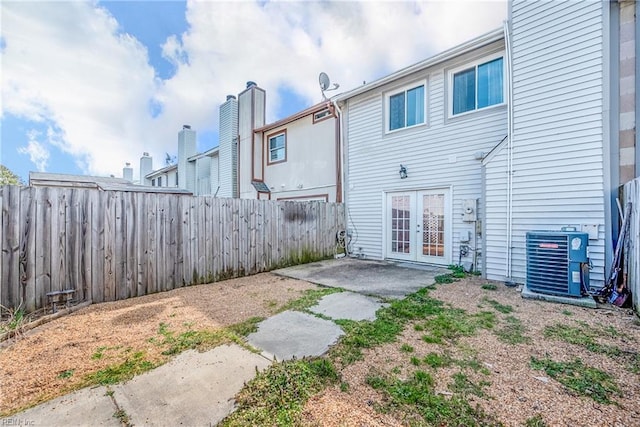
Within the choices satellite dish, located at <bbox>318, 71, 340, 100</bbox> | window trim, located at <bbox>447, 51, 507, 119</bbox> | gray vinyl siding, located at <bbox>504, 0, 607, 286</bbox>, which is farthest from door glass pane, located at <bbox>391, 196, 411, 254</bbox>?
satellite dish, located at <bbox>318, 71, 340, 100</bbox>

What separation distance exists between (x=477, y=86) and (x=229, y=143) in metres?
10.6

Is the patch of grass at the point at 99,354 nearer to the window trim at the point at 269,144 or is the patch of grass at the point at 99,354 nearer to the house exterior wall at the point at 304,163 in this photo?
the house exterior wall at the point at 304,163

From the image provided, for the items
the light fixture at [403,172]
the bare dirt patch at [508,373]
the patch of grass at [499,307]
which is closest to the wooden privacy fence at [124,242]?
the light fixture at [403,172]

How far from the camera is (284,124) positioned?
457 inches

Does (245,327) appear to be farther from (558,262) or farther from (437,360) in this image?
(558,262)

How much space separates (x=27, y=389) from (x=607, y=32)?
8.64 metres

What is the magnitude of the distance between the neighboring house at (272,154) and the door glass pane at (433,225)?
3.00 meters

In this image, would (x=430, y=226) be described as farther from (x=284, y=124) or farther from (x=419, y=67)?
(x=284, y=124)

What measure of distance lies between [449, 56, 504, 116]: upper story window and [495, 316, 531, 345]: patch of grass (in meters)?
4.98

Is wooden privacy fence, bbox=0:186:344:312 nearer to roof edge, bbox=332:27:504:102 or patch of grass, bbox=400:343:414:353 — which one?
patch of grass, bbox=400:343:414:353

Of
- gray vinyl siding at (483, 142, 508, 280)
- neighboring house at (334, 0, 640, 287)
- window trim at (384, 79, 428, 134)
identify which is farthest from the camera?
window trim at (384, 79, 428, 134)

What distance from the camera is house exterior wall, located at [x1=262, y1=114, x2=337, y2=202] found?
32.6ft

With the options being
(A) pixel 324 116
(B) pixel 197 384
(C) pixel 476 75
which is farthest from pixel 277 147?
(B) pixel 197 384

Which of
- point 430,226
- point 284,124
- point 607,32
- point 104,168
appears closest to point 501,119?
→ point 607,32
